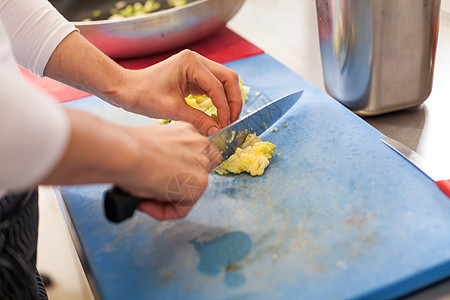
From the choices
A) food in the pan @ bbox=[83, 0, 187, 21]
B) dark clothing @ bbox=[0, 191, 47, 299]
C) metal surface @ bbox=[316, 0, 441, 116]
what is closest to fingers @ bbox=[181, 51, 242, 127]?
metal surface @ bbox=[316, 0, 441, 116]

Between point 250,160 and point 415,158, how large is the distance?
0.32 metres

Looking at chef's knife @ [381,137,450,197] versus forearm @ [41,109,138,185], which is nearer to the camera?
forearm @ [41,109,138,185]

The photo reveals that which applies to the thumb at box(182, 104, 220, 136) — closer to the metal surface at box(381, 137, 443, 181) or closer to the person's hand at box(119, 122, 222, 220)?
the person's hand at box(119, 122, 222, 220)

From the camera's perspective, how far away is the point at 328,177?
0.91 metres

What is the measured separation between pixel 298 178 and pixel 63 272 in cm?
54

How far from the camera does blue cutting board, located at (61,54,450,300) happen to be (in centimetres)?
71

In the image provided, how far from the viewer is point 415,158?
908 millimetres

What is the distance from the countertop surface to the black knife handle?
0.45 metres

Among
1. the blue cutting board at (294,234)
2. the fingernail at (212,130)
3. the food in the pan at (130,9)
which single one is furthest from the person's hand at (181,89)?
the food in the pan at (130,9)

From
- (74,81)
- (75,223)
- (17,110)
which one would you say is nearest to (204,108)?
(74,81)

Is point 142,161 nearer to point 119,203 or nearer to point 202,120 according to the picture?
point 119,203

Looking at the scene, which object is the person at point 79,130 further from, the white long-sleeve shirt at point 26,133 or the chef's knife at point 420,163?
the chef's knife at point 420,163

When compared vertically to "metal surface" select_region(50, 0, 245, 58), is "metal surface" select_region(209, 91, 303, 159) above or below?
below

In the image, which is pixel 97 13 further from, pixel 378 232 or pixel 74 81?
pixel 378 232
